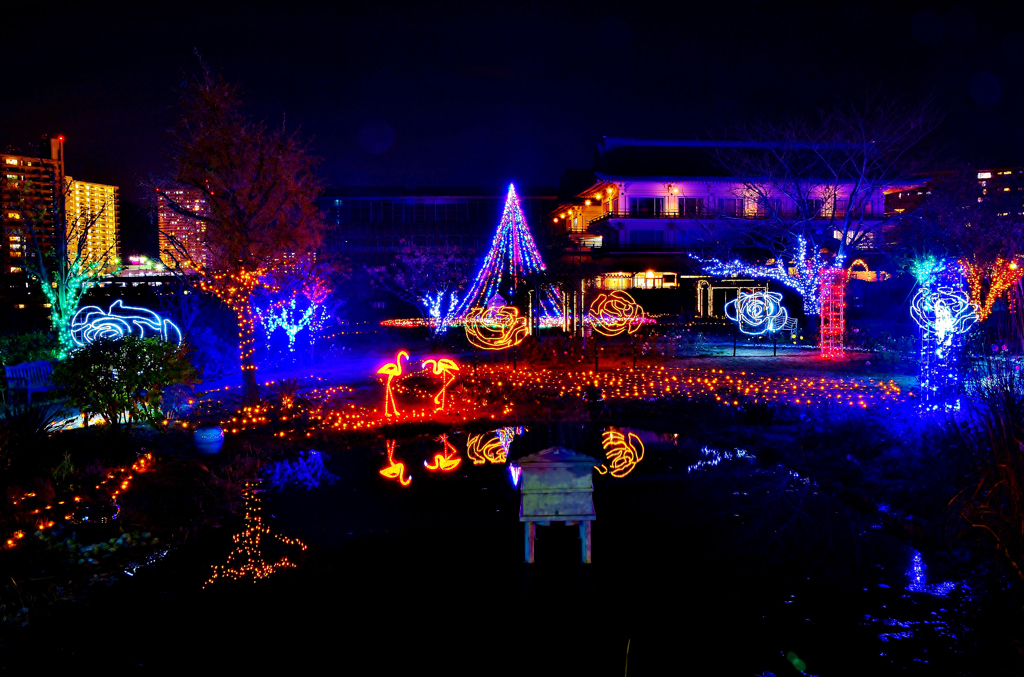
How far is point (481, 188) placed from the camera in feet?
153

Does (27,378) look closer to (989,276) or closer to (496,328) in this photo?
(496,328)

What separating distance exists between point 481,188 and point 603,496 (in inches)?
1624

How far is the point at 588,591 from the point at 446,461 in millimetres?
4083

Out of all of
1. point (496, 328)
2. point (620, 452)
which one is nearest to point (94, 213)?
point (496, 328)

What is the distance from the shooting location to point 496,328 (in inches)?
911

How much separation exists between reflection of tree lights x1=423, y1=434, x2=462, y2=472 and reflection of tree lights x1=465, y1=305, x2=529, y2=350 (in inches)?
368

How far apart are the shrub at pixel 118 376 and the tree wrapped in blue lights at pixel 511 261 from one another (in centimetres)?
1181

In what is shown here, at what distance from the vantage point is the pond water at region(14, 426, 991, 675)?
435cm

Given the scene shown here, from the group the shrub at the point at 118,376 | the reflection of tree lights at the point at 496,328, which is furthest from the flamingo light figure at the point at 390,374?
the reflection of tree lights at the point at 496,328

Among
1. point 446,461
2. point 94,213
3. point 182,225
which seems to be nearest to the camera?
point 446,461

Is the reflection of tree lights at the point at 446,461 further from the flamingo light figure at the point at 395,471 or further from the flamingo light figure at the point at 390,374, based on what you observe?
the flamingo light figure at the point at 390,374

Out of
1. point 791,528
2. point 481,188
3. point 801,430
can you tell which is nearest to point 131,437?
point 791,528

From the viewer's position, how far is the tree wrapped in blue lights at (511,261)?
819 inches

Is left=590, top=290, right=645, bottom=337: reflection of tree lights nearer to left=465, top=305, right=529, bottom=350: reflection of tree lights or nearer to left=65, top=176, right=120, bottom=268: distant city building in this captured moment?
left=465, top=305, right=529, bottom=350: reflection of tree lights
